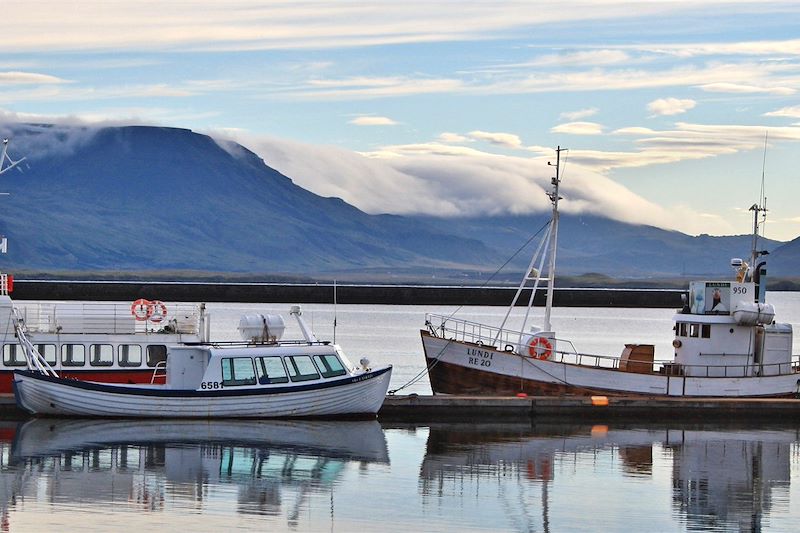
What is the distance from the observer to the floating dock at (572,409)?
135ft

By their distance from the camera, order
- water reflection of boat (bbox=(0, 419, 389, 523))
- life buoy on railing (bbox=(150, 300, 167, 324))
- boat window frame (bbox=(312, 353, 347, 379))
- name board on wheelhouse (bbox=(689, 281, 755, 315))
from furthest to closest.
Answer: name board on wheelhouse (bbox=(689, 281, 755, 315)), life buoy on railing (bbox=(150, 300, 167, 324)), boat window frame (bbox=(312, 353, 347, 379)), water reflection of boat (bbox=(0, 419, 389, 523))

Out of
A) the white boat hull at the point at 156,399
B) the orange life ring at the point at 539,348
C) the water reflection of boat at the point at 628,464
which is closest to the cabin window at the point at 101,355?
the white boat hull at the point at 156,399

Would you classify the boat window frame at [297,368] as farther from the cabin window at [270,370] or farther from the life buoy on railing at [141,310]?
the life buoy on railing at [141,310]

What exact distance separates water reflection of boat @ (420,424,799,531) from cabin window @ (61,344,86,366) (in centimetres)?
1016

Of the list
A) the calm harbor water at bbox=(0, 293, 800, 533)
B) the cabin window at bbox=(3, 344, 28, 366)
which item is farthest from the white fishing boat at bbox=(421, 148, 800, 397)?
the cabin window at bbox=(3, 344, 28, 366)

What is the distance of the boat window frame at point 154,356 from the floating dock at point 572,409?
12.1 feet

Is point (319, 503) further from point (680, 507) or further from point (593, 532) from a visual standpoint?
point (680, 507)

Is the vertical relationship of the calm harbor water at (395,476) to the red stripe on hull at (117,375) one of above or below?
below

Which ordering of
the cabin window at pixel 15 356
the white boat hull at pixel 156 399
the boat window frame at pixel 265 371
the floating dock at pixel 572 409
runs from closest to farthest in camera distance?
1. the white boat hull at pixel 156 399
2. the boat window frame at pixel 265 371
3. the cabin window at pixel 15 356
4. the floating dock at pixel 572 409

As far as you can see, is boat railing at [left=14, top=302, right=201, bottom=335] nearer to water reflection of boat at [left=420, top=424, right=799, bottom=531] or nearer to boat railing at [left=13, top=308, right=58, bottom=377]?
boat railing at [left=13, top=308, right=58, bottom=377]

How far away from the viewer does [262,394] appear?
38.8 meters

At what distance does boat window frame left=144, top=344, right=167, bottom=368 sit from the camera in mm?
40250

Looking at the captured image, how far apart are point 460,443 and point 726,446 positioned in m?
7.45

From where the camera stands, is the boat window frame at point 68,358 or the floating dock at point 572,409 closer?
the boat window frame at point 68,358
